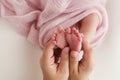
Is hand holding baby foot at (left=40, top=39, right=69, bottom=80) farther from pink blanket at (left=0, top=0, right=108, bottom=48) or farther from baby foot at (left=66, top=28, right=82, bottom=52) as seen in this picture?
pink blanket at (left=0, top=0, right=108, bottom=48)

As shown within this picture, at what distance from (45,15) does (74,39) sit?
205 millimetres

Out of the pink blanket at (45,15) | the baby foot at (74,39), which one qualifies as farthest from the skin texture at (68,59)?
the pink blanket at (45,15)

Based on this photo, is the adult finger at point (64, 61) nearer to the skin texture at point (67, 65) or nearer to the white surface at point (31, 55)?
the skin texture at point (67, 65)

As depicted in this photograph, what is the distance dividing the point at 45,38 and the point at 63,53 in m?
0.14

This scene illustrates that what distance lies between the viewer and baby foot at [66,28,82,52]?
3.04 ft

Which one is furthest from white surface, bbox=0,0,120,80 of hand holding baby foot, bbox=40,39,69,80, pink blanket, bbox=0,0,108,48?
hand holding baby foot, bbox=40,39,69,80

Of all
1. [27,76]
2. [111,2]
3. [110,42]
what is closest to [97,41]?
[110,42]

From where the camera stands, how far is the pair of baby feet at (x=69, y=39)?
930 mm

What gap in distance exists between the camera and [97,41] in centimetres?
111

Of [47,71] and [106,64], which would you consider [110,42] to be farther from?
[47,71]

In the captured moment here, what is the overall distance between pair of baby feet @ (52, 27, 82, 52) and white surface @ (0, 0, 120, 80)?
0.15m

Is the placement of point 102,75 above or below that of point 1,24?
below

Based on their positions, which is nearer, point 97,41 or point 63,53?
point 63,53

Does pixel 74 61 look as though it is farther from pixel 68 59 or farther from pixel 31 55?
pixel 31 55
